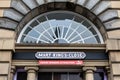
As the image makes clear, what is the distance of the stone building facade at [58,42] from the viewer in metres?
19.0

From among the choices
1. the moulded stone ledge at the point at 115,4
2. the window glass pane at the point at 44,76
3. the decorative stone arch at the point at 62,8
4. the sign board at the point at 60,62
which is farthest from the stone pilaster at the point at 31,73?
the moulded stone ledge at the point at 115,4

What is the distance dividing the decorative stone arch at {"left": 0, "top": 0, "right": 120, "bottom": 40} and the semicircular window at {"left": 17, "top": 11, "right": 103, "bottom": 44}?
0.43 metres

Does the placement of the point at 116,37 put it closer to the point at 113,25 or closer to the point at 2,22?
the point at 113,25

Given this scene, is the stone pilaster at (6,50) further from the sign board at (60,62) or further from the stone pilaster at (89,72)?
the stone pilaster at (89,72)

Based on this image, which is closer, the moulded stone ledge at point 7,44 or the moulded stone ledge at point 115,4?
the moulded stone ledge at point 7,44

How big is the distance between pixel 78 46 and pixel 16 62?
14.5 feet

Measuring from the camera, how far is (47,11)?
21.6m

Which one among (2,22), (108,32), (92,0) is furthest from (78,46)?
(2,22)

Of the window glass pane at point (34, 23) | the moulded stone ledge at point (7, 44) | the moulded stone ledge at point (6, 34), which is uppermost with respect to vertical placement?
the window glass pane at point (34, 23)

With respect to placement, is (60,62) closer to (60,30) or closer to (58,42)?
(58,42)

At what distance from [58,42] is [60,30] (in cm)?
107

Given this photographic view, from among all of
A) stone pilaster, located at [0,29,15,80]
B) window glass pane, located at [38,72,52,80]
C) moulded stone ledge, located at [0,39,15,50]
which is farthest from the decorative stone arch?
window glass pane, located at [38,72,52,80]

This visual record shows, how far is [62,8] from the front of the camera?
71.1 ft

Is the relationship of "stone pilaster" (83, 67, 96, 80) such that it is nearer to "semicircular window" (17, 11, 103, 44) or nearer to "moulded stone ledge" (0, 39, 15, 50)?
"semicircular window" (17, 11, 103, 44)
